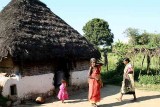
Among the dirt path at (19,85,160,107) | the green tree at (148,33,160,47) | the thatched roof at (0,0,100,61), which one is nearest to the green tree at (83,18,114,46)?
the green tree at (148,33,160,47)

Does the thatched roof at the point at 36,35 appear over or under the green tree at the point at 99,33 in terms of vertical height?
under

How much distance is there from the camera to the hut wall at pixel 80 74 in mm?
15328

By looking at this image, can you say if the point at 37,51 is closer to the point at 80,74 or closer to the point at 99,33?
the point at 80,74

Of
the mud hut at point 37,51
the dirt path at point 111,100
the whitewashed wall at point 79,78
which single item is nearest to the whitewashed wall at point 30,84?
the mud hut at point 37,51

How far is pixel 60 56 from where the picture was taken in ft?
45.7

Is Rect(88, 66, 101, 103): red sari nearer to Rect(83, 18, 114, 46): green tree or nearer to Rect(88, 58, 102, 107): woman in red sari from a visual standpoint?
Rect(88, 58, 102, 107): woman in red sari

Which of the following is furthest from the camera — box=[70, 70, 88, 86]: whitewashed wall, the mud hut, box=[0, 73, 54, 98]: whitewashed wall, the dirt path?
box=[70, 70, 88, 86]: whitewashed wall

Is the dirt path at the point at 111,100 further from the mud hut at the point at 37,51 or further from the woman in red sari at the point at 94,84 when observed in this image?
the mud hut at the point at 37,51

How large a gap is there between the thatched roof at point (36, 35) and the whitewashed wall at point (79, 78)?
96cm

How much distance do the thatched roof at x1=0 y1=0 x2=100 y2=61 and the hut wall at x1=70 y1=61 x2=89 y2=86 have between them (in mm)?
624

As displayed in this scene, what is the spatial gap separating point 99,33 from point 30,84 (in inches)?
2131

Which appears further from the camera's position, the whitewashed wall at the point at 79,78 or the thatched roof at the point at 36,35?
the whitewashed wall at the point at 79,78

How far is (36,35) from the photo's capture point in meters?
13.5

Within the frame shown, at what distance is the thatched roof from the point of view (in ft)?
40.5
